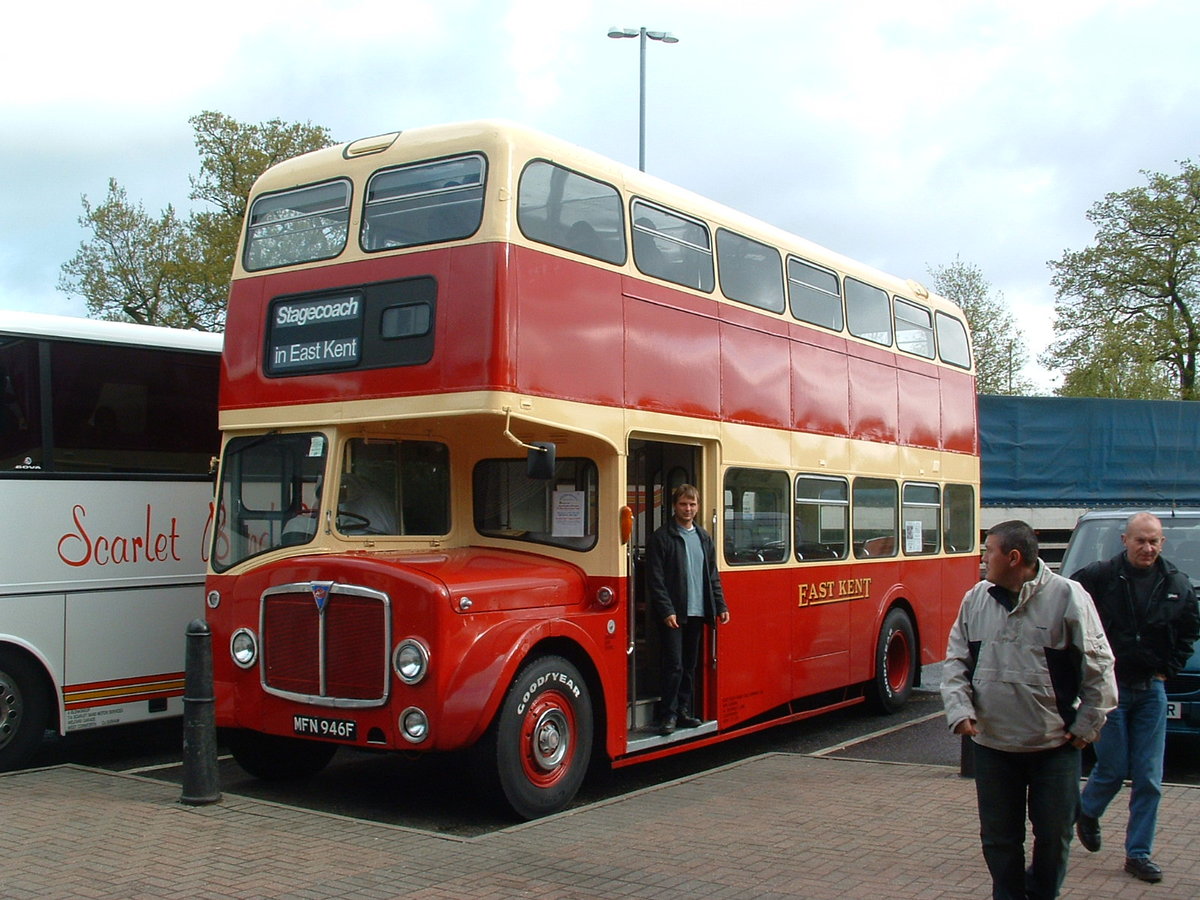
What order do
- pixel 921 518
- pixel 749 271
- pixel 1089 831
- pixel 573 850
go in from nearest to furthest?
pixel 1089 831 → pixel 573 850 → pixel 749 271 → pixel 921 518

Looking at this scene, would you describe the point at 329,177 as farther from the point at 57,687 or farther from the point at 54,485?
the point at 57,687

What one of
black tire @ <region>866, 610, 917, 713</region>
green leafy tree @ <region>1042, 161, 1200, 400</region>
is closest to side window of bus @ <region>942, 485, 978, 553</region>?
black tire @ <region>866, 610, 917, 713</region>

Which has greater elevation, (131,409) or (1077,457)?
(1077,457)

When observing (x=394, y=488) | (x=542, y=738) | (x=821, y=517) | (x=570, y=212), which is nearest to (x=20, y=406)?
(x=394, y=488)

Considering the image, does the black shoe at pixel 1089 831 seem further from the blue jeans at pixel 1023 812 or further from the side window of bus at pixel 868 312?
the side window of bus at pixel 868 312

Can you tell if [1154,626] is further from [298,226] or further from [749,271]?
[298,226]

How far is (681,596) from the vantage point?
30.0 feet

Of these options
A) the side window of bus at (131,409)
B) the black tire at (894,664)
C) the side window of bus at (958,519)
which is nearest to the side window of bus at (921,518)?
the side window of bus at (958,519)

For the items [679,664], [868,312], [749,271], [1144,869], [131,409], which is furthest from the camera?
[868,312]

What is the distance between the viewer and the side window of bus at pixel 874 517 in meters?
12.2

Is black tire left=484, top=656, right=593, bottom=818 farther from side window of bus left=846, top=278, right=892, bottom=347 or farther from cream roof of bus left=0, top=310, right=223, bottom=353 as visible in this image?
side window of bus left=846, top=278, right=892, bottom=347

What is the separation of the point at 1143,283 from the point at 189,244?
35600 millimetres

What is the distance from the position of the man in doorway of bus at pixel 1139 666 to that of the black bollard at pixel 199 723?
16.5 ft

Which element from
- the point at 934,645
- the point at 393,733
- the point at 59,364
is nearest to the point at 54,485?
the point at 59,364
